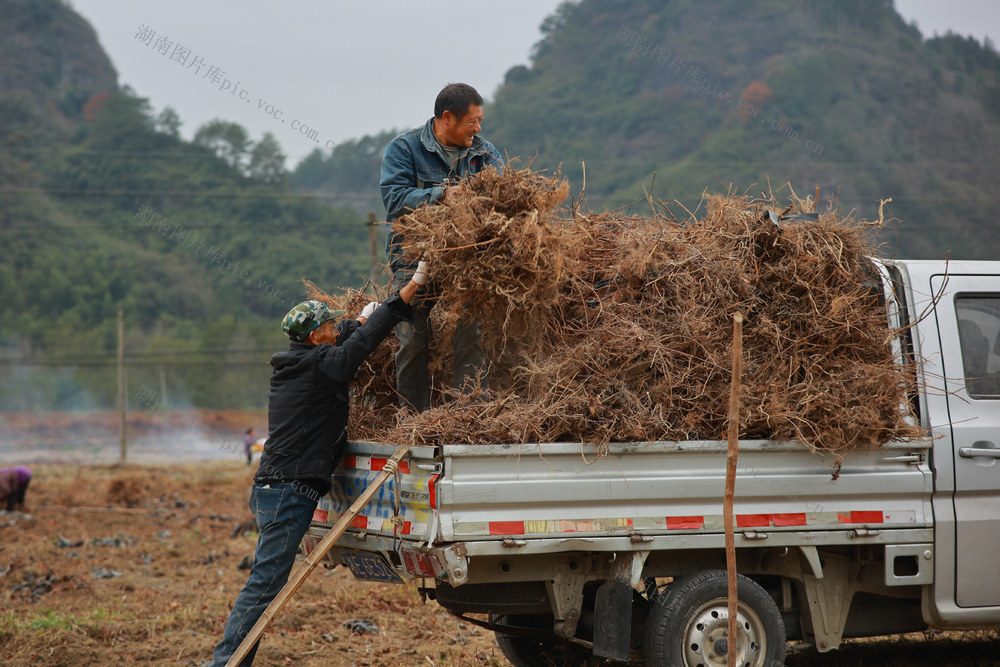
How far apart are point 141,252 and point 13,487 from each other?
3196 centimetres

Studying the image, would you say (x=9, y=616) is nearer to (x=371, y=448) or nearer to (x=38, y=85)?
(x=371, y=448)

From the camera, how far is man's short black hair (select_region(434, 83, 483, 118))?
4.65m

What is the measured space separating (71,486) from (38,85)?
153ft

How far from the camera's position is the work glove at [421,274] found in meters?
4.16

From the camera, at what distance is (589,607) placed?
14.5 feet

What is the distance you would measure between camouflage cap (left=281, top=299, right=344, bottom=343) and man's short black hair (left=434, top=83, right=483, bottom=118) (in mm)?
1205

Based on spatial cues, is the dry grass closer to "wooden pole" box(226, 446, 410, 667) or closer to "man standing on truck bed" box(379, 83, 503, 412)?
"man standing on truck bed" box(379, 83, 503, 412)

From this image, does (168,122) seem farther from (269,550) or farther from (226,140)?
(269,550)

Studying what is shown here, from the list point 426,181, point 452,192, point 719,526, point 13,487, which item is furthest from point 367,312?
point 13,487

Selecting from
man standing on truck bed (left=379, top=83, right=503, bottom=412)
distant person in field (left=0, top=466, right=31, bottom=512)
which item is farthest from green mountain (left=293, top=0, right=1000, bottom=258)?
man standing on truck bed (left=379, top=83, right=503, bottom=412)

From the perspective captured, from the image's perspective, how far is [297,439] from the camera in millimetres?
4266

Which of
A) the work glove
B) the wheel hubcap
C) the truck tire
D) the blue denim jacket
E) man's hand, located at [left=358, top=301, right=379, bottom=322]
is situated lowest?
the wheel hubcap

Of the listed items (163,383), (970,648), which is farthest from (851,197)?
(970,648)

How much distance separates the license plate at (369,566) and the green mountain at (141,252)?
2535 centimetres
